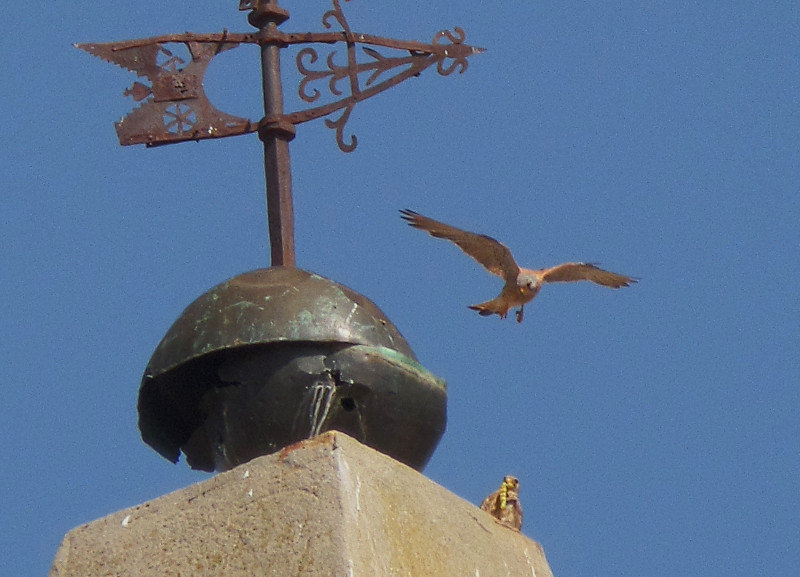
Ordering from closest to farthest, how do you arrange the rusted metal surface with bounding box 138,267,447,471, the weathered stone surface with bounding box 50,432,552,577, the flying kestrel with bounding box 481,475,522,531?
the weathered stone surface with bounding box 50,432,552,577, the rusted metal surface with bounding box 138,267,447,471, the flying kestrel with bounding box 481,475,522,531

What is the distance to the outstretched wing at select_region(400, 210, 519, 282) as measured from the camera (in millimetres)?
7242

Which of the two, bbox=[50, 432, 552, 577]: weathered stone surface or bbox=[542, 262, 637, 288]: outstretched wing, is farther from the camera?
bbox=[542, 262, 637, 288]: outstretched wing

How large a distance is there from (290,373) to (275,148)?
1107 millimetres

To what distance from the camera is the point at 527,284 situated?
7.24 metres

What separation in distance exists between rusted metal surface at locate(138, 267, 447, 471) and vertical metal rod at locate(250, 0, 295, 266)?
0.46m

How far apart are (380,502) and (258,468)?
13.6 inches

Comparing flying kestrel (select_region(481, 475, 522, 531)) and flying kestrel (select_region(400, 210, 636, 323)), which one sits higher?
flying kestrel (select_region(400, 210, 636, 323))

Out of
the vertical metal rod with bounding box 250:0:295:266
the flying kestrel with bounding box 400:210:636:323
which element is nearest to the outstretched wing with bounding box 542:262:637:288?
the flying kestrel with bounding box 400:210:636:323

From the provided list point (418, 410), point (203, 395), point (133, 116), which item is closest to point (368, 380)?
point (418, 410)

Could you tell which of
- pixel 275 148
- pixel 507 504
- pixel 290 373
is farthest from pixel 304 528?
pixel 275 148

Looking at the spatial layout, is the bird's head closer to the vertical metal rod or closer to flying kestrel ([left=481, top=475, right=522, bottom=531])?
the vertical metal rod

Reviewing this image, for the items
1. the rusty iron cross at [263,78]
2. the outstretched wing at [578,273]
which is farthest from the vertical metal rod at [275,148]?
the outstretched wing at [578,273]

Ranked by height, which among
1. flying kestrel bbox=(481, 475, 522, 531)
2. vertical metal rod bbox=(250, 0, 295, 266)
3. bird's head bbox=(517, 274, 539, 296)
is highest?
vertical metal rod bbox=(250, 0, 295, 266)

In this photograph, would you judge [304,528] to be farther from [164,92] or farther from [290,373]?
[164,92]
